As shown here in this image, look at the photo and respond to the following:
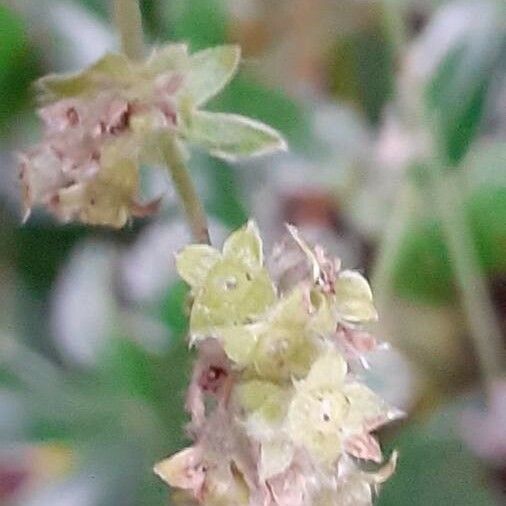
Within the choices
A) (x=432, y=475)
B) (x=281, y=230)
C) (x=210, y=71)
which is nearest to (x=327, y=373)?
A: (x=210, y=71)

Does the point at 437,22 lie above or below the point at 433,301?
above

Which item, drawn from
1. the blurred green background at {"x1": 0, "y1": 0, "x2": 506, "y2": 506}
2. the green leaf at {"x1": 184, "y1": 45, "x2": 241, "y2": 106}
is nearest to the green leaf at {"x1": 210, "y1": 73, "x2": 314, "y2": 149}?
the blurred green background at {"x1": 0, "y1": 0, "x2": 506, "y2": 506}

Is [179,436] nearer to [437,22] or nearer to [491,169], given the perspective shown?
[491,169]

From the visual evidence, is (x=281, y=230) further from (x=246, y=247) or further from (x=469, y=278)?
(x=246, y=247)

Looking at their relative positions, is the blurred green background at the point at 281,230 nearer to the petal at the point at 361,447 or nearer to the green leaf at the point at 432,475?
the green leaf at the point at 432,475

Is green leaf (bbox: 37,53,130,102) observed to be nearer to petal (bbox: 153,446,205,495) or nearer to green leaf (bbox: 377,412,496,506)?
petal (bbox: 153,446,205,495)

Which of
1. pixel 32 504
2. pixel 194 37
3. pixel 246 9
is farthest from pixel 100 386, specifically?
pixel 246 9
